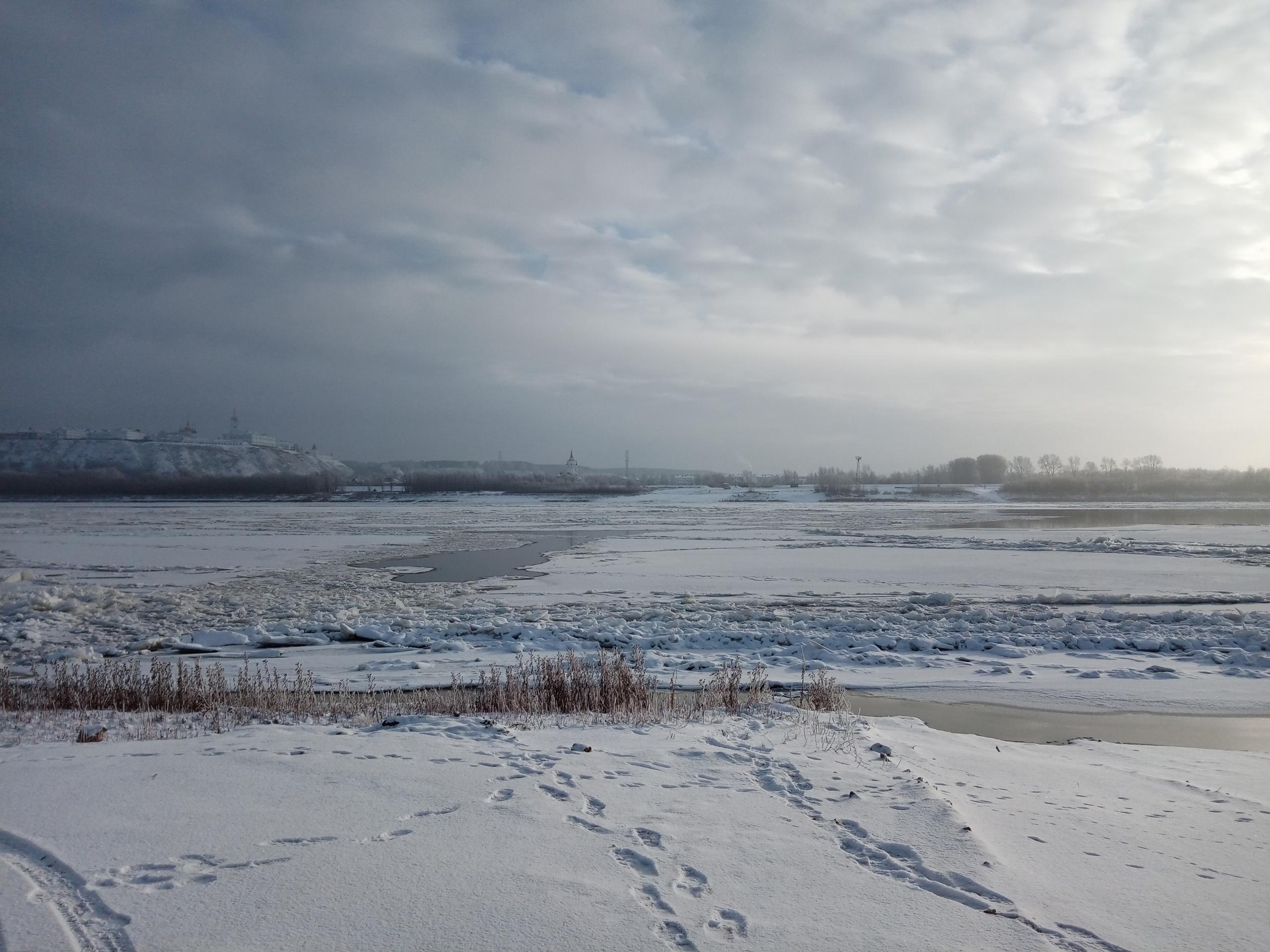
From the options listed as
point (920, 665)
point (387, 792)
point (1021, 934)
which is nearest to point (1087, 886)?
point (1021, 934)

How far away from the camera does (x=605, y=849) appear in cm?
424

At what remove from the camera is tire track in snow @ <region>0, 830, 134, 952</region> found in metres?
3.13

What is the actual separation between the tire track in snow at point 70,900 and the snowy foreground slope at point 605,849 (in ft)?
0.04

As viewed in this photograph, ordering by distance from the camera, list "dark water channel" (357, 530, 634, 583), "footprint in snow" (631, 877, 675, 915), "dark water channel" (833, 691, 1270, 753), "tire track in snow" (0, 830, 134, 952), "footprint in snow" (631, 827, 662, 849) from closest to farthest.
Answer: "tire track in snow" (0, 830, 134, 952) → "footprint in snow" (631, 877, 675, 915) → "footprint in snow" (631, 827, 662, 849) → "dark water channel" (833, 691, 1270, 753) → "dark water channel" (357, 530, 634, 583)

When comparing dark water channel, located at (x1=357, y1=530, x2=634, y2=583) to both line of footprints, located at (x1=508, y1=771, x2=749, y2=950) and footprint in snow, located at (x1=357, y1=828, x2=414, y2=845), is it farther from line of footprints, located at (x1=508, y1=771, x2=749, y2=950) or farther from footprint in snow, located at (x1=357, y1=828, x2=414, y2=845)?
footprint in snow, located at (x1=357, y1=828, x2=414, y2=845)

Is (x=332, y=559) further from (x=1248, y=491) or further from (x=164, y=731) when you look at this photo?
(x=1248, y=491)

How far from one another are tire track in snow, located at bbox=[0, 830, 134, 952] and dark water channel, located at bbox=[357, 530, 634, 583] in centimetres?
1856

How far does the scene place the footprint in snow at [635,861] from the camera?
4.00m

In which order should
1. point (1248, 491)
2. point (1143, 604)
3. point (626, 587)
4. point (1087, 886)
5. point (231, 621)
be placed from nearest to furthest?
point (1087, 886), point (231, 621), point (1143, 604), point (626, 587), point (1248, 491)

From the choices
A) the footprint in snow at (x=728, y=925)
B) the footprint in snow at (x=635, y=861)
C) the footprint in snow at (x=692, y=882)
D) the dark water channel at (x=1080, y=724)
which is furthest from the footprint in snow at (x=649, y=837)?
the dark water channel at (x=1080, y=724)

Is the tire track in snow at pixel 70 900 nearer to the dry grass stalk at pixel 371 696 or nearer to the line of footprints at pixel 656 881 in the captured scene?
the line of footprints at pixel 656 881

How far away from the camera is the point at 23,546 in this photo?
1233 inches

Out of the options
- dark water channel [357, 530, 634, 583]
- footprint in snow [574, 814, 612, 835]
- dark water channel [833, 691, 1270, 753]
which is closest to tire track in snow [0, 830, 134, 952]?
footprint in snow [574, 814, 612, 835]

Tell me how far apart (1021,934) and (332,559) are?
27083 mm
